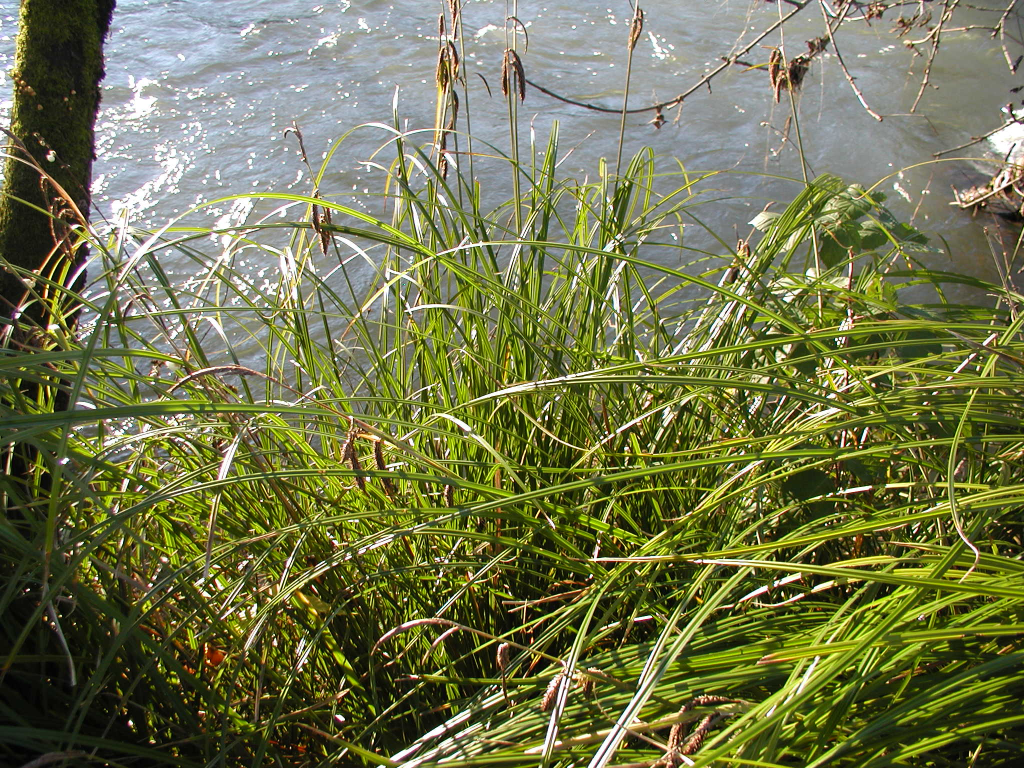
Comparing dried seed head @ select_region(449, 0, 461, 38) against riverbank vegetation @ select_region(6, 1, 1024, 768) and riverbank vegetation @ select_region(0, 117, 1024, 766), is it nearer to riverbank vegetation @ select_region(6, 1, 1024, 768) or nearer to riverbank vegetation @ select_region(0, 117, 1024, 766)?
riverbank vegetation @ select_region(6, 1, 1024, 768)

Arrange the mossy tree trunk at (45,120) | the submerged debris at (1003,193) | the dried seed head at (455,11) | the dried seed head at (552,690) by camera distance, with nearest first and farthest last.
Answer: the dried seed head at (552,690) → the dried seed head at (455,11) → the mossy tree trunk at (45,120) → the submerged debris at (1003,193)

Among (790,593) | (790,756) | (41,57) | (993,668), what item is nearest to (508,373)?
(790,593)

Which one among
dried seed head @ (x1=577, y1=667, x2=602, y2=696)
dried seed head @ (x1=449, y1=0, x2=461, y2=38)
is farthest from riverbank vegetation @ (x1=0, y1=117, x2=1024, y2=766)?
dried seed head @ (x1=449, y1=0, x2=461, y2=38)

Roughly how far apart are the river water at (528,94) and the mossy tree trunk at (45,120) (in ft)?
6.95

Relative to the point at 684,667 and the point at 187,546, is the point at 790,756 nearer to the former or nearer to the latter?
the point at 684,667

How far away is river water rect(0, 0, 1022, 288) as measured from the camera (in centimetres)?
451

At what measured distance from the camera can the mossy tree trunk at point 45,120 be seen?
1.82 m

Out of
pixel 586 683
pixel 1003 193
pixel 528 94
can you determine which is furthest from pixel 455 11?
pixel 1003 193

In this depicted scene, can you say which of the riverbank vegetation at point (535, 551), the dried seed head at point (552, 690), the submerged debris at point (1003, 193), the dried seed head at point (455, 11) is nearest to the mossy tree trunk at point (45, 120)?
the riverbank vegetation at point (535, 551)

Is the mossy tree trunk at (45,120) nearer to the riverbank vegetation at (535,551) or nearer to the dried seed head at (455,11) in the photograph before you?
the riverbank vegetation at (535,551)

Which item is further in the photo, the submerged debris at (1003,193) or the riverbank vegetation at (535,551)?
the submerged debris at (1003,193)

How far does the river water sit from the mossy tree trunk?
212cm

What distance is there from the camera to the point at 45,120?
185 cm

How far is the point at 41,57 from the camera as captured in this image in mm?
1848
